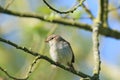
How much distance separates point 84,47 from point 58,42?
167 inches

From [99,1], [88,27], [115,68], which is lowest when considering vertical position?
[115,68]

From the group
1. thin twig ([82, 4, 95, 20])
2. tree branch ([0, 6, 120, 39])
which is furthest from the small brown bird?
thin twig ([82, 4, 95, 20])

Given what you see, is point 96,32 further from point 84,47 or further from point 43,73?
point 84,47

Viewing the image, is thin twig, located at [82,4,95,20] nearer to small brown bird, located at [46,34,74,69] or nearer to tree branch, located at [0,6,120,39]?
tree branch, located at [0,6,120,39]

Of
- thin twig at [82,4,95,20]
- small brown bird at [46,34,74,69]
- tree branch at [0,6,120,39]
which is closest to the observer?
small brown bird at [46,34,74,69]

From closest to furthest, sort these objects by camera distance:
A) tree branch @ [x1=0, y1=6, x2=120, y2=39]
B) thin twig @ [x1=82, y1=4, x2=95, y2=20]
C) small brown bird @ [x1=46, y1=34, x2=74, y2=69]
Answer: small brown bird @ [x1=46, y1=34, x2=74, y2=69] < tree branch @ [x1=0, y1=6, x2=120, y2=39] < thin twig @ [x1=82, y1=4, x2=95, y2=20]

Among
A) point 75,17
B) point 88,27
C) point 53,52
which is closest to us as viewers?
point 53,52

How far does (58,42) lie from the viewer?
4160 mm

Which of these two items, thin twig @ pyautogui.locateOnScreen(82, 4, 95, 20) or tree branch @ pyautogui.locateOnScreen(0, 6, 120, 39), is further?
thin twig @ pyautogui.locateOnScreen(82, 4, 95, 20)

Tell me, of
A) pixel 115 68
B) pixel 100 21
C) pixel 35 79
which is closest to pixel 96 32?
pixel 100 21

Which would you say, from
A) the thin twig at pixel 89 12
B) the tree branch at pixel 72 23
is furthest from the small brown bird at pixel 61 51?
the thin twig at pixel 89 12

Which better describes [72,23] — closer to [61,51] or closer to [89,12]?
[89,12]

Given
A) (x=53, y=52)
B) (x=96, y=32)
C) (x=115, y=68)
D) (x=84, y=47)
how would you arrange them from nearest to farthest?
(x=53, y=52) → (x=96, y=32) → (x=115, y=68) → (x=84, y=47)

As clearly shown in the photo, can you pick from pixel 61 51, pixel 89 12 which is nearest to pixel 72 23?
pixel 89 12
